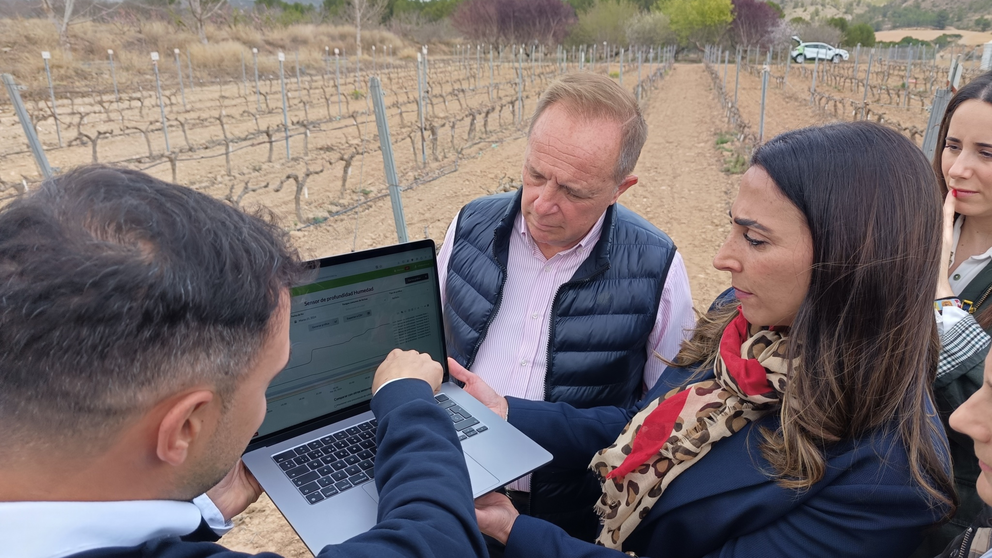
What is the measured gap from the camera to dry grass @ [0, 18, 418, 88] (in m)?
19.9

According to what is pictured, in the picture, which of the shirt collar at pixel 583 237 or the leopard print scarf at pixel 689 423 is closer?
the leopard print scarf at pixel 689 423

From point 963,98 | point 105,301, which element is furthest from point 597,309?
point 963,98

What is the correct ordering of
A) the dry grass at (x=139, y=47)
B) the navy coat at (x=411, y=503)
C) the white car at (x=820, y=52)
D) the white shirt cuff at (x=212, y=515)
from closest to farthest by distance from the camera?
the navy coat at (x=411, y=503)
the white shirt cuff at (x=212, y=515)
the dry grass at (x=139, y=47)
the white car at (x=820, y=52)

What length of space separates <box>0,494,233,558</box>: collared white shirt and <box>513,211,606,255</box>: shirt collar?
1.48 metres

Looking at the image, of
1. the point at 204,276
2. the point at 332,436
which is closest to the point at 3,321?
the point at 204,276

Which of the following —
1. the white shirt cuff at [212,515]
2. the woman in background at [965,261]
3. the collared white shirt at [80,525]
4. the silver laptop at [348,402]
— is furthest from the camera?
the woman in background at [965,261]

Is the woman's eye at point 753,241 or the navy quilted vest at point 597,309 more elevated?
the woman's eye at point 753,241

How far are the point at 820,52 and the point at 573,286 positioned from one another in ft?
160

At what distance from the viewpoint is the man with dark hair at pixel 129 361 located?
720 millimetres

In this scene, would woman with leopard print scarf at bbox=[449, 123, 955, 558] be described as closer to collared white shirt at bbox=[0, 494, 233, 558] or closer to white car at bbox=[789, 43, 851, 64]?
collared white shirt at bbox=[0, 494, 233, 558]

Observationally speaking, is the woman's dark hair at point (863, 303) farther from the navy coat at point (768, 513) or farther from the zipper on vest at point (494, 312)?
the zipper on vest at point (494, 312)

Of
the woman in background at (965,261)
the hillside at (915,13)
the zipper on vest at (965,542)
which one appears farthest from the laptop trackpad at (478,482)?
the hillside at (915,13)

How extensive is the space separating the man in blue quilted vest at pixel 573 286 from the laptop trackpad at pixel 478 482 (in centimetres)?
49

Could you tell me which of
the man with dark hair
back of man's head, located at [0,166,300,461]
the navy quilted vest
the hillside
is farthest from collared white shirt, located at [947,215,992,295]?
the hillside
